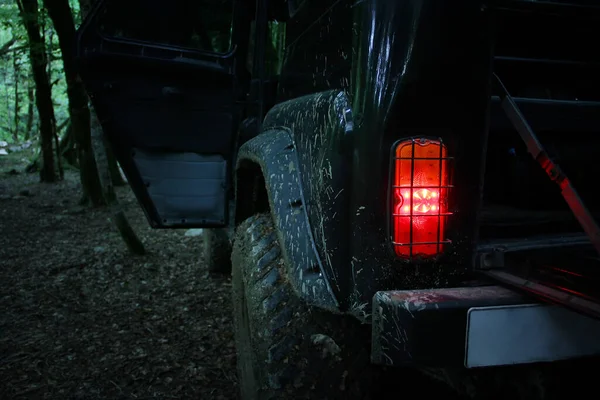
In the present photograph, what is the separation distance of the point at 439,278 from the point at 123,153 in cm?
276

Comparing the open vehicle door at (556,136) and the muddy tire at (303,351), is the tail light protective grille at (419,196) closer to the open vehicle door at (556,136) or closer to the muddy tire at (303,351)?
the open vehicle door at (556,136)

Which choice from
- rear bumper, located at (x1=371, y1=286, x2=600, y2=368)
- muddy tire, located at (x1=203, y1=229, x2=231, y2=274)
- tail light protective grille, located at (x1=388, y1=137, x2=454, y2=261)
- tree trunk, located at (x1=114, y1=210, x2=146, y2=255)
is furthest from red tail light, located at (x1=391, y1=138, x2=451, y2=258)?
tree trunk, located at (x1=114, y1=210, x2=146, y2=255)

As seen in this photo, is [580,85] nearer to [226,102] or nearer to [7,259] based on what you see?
[226,102]

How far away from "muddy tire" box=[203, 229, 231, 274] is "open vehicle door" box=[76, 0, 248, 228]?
0.63 m

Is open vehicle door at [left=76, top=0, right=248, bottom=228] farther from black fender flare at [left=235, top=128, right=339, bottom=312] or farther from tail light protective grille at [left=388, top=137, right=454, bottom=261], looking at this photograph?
tail light protective grille at [left=388, top=137, right=454, bottom=261]

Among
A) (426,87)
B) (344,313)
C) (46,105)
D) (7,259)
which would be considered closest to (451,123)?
(426,87)

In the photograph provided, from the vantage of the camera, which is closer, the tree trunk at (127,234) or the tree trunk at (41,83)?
the tree trunk at (127,234)

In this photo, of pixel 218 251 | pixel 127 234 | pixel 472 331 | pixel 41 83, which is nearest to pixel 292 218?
pixel 472 331

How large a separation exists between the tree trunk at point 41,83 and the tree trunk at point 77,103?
1.25 m

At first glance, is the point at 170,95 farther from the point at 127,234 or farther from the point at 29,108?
the point at 29,108

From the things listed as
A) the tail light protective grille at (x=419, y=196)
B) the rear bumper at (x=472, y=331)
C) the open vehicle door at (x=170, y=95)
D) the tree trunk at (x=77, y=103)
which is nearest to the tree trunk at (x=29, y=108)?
the tree trunk at (x=77, y=103)

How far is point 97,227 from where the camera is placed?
22.1 feet

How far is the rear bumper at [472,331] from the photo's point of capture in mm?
1253

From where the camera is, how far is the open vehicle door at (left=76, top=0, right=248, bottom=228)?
317 centimetres
